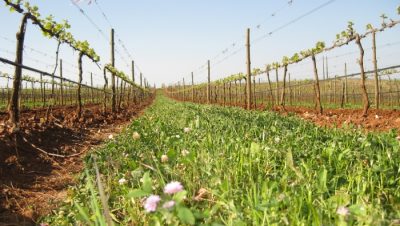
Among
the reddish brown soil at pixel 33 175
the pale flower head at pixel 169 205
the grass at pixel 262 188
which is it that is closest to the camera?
the pale flower head at pixel 169 205

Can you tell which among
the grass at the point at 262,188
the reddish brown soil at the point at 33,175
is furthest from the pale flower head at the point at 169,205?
the reddish brown soil at the point at 33,175

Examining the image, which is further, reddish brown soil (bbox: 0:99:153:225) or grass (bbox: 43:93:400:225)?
reddish brown soil (bbox: 0:99:153:225)

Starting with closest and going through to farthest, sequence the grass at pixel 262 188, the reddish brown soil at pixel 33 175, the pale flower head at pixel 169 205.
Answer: the pale flower head at pixel 169 205 < the grass at pixel 262 188 < the reddish brown soil at pixel 33 175

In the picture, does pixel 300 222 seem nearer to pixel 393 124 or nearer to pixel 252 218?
pixel 252 218

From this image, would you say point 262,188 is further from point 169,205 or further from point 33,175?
point 33,175

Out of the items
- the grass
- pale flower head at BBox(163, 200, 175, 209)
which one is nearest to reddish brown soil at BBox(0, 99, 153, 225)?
the grass

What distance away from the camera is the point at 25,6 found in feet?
31.1

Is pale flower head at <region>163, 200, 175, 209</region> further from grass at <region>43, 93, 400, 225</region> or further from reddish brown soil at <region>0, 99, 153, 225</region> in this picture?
reddish brown soil at <region>0, 99, 153, 225</region>

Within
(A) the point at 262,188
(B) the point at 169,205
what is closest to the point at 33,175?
(A) the point at 262,188

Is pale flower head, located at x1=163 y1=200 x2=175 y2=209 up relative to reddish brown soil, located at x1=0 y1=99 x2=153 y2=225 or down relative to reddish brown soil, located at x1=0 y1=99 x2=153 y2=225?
up

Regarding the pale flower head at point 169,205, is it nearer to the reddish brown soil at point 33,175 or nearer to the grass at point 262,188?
the grass at point 262,188

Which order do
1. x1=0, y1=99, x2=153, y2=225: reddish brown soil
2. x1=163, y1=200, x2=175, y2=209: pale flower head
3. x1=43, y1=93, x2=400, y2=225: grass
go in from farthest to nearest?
1. x1=0, y1=99, x2=153, y2=225: reddish brown soil
2. x1=43, y1=93, x2=400, y2=225: grass
3. x1=163, y1=200, x2=175, y2=209: pale flower head

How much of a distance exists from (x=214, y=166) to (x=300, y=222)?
3.92 feet

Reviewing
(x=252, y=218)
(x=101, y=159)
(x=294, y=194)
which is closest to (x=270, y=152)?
(x=294, y=194)
